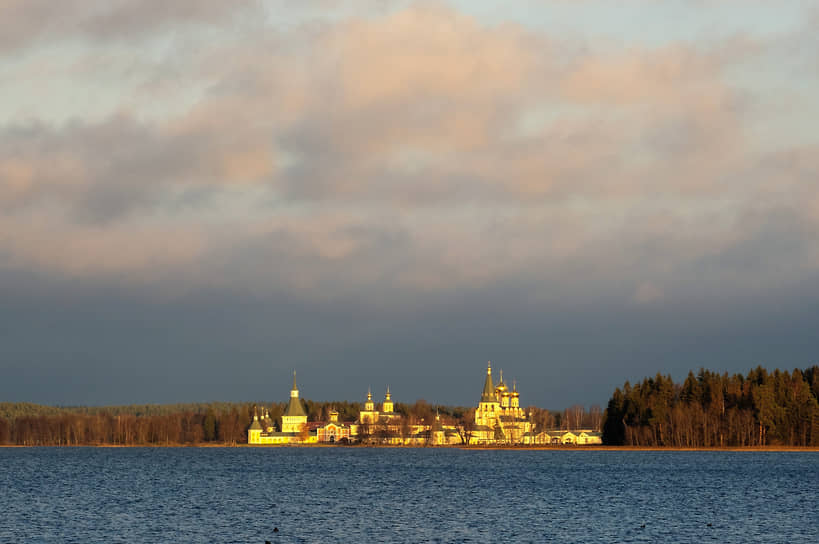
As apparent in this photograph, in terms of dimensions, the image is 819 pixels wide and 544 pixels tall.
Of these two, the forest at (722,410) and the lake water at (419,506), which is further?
the forest at (722,410)

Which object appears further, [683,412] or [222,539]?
[683,412]

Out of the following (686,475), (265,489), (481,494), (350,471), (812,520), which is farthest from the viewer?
(350,471)

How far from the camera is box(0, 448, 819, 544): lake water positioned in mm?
48156

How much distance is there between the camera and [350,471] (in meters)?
112

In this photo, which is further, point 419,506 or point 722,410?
point 722,410

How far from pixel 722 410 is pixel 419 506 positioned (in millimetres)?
96457

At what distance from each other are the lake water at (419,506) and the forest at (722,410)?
36.1m

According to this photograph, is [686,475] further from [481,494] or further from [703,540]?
[703,540]

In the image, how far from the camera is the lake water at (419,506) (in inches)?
1896

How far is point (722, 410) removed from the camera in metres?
148

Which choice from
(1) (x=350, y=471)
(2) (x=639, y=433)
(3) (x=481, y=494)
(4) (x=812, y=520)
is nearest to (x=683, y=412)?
(2) (x=639, y=433)

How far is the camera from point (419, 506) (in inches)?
2483

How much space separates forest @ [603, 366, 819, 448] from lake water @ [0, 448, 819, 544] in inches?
1420

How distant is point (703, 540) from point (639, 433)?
113 metres
